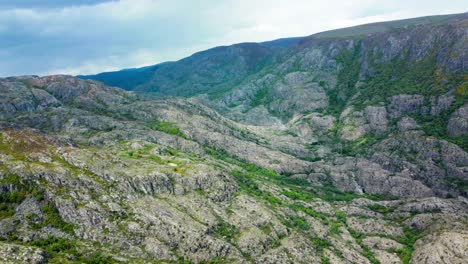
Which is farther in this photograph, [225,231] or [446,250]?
[225,231]

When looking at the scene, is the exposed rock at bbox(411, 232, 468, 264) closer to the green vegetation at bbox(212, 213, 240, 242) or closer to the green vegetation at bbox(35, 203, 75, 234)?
the green vegetation at bbox(212, 213, 240, 242)

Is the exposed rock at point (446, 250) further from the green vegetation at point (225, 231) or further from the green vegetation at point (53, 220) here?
the green vegetation at point (53, 220)

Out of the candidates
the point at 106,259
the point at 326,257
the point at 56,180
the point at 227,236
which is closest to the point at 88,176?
the point at 56,180

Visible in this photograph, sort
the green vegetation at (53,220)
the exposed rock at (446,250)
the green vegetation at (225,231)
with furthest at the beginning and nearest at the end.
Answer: the green vegetation at (225,231) < the exposed rock at (446,250) < the green vegetation at (53,220)

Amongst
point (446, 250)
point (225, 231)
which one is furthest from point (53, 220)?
point (446, 250)

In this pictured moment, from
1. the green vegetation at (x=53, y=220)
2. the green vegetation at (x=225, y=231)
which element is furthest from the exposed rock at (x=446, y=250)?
the green vegetation at (x=53, y=220)

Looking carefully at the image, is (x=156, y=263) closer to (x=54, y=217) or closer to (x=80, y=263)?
(x=80, y=263)

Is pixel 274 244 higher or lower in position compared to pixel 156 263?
lower

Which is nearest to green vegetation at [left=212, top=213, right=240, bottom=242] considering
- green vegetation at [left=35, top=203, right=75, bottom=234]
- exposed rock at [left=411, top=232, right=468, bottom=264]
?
green vegetation at [left=35, top=203, right=75, bottom=234]

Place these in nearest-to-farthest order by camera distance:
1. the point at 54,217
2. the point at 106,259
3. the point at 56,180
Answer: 1. the point at 106,259
2. the point at 54,217
3. the point at 56,180

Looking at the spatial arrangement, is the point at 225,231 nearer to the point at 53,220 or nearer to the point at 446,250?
the point at 53,220

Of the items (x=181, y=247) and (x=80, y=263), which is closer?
(x=80, y=263)
